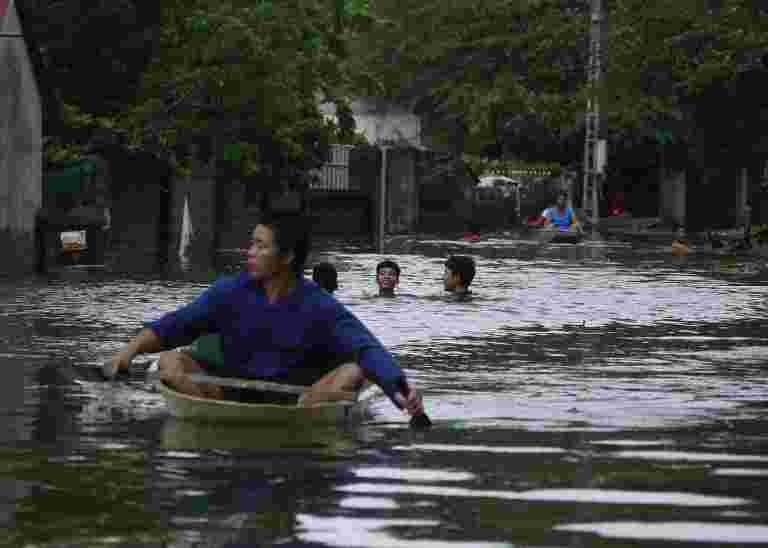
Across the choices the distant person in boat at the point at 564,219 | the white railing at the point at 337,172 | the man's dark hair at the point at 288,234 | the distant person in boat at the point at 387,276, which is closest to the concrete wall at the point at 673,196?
the white railing at the point at 337,172

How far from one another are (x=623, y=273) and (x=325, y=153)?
76.8 ft

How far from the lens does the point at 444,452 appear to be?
1193cm

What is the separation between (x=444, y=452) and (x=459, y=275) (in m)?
17.6

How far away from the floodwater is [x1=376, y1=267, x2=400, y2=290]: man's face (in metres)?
3.77

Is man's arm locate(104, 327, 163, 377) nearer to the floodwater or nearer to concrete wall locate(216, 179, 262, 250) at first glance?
the floodwater

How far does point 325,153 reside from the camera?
61.0 metres

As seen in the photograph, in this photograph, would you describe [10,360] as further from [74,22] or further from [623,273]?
[74,22]

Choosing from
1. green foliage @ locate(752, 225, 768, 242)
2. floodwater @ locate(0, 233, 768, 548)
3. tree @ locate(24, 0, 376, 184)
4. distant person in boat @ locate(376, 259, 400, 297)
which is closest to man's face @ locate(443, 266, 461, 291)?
distant person in boat @ locate(376, 259, 400, 297)

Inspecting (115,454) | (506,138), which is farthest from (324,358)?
(506,138)

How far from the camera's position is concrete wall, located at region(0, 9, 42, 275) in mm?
38031

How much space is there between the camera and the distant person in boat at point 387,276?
28.5 meters

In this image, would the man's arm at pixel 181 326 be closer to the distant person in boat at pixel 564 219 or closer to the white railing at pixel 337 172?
the distant person in boat at pixel 564 219

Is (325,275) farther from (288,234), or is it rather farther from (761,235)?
(761,235)

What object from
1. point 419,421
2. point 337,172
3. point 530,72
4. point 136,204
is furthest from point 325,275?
point 530,72
